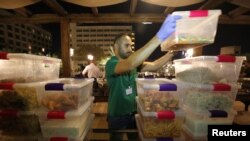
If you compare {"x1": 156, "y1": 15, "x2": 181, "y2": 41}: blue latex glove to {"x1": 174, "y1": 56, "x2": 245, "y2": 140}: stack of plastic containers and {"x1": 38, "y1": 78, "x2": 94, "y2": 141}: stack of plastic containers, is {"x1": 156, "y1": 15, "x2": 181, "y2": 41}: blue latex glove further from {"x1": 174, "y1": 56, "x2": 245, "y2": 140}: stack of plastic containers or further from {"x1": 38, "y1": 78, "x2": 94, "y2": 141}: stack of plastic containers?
{"x1": 38, "y1": 78, "x2": 94, "y2": 141}: stack of plastic containers

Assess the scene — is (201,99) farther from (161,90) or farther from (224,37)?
(224,37)

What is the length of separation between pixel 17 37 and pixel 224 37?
36.8 metres

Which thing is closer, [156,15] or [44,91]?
[44,91]

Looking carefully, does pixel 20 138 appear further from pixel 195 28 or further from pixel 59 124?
pixel 195 28

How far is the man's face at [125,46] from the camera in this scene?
2.58 meters

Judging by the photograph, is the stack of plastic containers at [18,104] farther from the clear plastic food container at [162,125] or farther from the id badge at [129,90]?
the id badge at [129,90]

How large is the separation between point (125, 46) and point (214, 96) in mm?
1262

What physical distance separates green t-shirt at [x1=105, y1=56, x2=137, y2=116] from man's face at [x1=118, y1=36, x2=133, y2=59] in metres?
0.18

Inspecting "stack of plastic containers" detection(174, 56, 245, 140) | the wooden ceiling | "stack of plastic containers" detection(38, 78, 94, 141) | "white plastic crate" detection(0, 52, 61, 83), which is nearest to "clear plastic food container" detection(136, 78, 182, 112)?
"stack of plastic containers" detection(174, 56, 245, 140)

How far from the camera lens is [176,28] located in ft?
5.47

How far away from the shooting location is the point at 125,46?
8.50 feet

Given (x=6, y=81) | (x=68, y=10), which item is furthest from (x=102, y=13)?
(x=6, y=81)

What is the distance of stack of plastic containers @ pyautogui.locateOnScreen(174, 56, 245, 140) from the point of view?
168cm

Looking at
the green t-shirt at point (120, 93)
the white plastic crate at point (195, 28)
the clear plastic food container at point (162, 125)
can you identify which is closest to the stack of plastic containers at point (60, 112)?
the clear plastic food container at point (162, 125)
